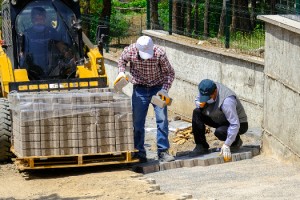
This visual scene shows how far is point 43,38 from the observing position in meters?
13.4

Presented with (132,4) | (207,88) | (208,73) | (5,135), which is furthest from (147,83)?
(132,4)

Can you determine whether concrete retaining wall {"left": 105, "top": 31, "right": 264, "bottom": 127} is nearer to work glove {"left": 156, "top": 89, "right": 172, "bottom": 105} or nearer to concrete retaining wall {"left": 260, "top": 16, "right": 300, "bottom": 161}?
concrete retaining wall {"left": 260, "top": 16, "right": 300, "bottom": 161}

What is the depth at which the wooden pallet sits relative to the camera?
1095 cm

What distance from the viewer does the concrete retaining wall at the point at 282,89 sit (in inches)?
428

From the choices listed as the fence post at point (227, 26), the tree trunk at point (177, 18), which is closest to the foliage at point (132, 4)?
the tree trunk at point (177, 18)

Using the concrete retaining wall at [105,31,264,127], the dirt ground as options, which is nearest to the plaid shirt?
the dirt ground

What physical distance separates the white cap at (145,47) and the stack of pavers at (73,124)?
2.29 ft

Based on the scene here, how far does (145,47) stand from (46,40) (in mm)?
2751

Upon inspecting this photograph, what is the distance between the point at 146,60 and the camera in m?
11.4

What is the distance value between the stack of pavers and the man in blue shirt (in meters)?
1.13

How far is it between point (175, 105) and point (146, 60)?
6221mm

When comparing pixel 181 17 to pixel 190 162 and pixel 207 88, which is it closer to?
pixel 207 88

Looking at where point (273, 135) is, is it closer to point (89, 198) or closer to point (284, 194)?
point (284, 194)

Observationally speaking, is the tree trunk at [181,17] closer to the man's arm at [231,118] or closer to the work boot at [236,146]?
the work boot at [236,146]
